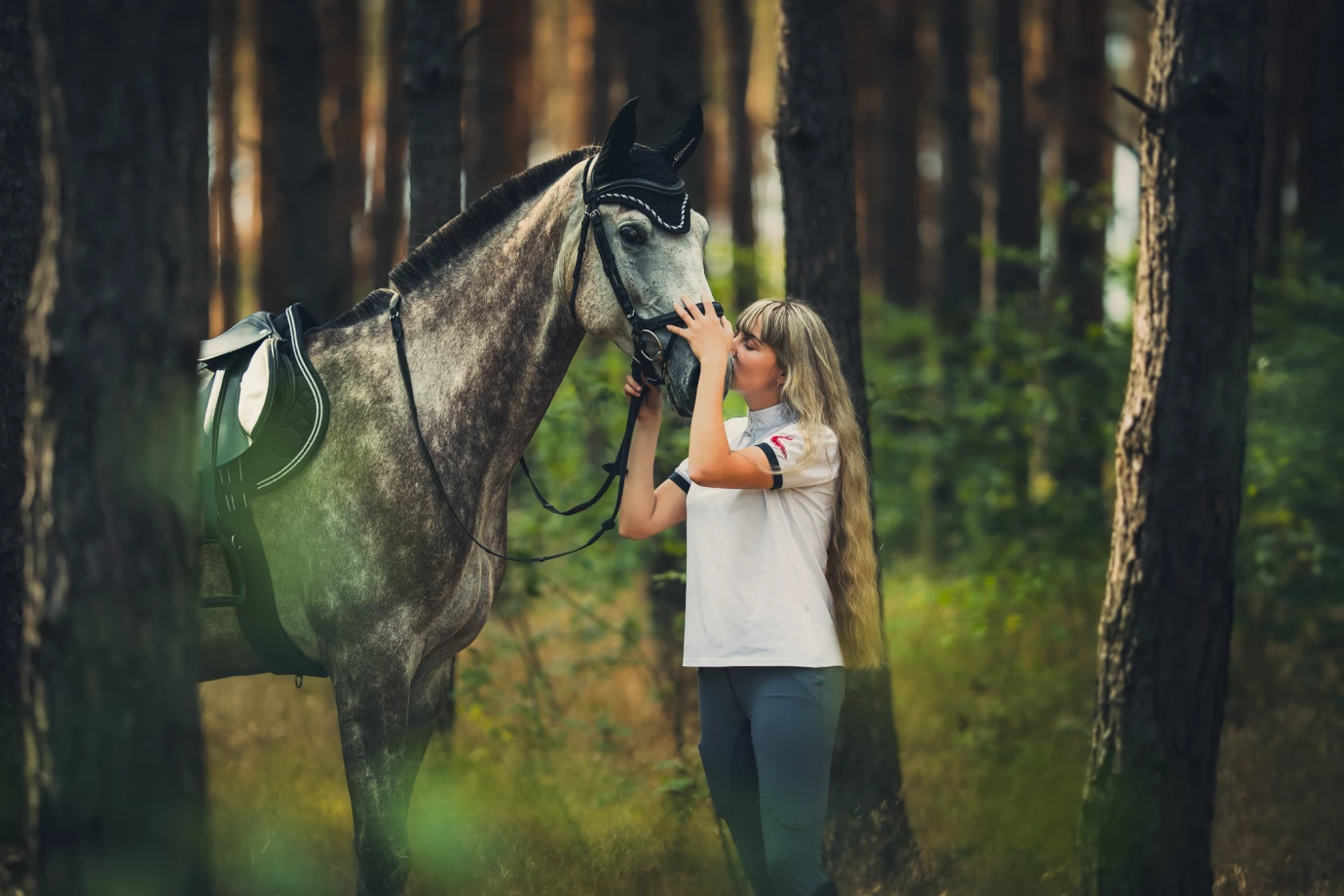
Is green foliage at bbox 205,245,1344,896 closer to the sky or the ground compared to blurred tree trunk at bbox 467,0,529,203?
closer to the ground

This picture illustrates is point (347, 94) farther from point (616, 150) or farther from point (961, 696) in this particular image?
point (616, 150)

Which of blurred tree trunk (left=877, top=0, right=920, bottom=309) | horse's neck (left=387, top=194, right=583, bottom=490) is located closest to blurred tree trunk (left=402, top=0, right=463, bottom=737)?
horse's neck (left=387, top=194, right=583, bottom=490)

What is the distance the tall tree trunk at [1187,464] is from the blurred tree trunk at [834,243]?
3.41 feet

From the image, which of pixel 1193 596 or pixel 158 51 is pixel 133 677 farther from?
pixel 1193 596

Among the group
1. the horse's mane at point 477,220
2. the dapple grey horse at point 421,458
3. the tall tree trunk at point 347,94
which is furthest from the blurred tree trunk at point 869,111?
the dapple grey horse at point 421,458

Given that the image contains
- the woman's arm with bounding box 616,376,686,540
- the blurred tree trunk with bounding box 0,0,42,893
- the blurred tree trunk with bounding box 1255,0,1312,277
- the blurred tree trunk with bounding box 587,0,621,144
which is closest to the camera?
the woman's arm with bounding box 616,376,686,540

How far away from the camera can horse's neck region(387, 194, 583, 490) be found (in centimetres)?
400

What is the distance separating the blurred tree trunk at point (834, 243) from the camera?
16.9 feet

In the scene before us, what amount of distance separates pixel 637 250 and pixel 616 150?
0.34m

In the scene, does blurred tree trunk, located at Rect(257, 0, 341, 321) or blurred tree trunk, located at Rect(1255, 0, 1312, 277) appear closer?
blurred tree trunk, located at Rect(257, 0, 341, 321)

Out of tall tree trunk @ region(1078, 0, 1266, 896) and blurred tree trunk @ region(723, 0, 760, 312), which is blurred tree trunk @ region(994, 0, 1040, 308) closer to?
blurred tree trunk @ region(723, 0, 760, 312)

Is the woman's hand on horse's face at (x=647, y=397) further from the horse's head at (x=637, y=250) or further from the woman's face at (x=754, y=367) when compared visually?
the woman's face at (x=754, y=367)

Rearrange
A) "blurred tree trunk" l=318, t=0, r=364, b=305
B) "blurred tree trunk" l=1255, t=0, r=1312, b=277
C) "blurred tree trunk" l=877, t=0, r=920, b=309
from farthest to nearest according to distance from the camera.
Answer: "blurred tree trunk" l=877, t=0, r=920, b=309
"blurred tree trunk" l=318, t=0, r=364, b=305
"blurred tree trunk" l=1255, t=0, r=1312, b=277

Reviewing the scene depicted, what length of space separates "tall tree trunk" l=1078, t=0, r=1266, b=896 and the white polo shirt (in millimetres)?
1504
